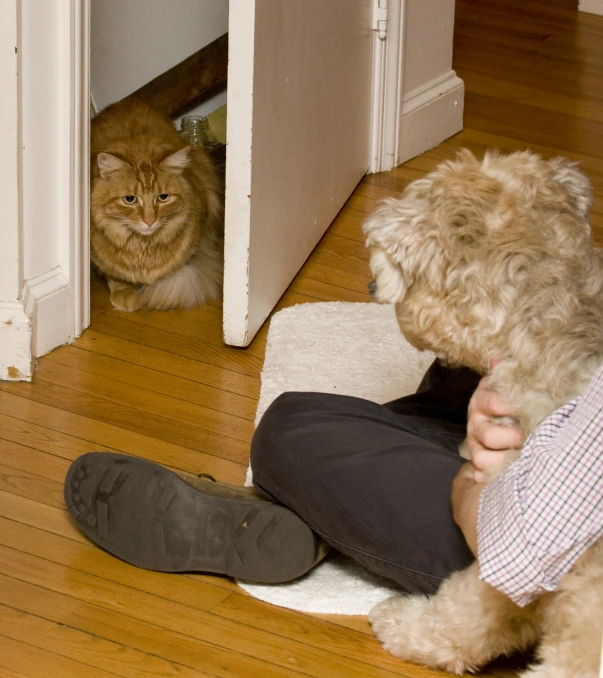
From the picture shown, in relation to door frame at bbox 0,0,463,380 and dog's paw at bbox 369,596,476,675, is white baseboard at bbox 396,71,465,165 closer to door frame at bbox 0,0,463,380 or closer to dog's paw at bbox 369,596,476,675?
door frame at bbox 0,0,463,380

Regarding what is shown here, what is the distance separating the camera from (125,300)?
2830 mm

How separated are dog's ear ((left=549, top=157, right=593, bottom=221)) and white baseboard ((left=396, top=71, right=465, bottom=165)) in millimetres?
2214

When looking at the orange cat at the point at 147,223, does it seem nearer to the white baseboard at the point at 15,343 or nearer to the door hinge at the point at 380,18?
the white baseboard at the point at 15,343

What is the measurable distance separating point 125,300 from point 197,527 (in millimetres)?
1167

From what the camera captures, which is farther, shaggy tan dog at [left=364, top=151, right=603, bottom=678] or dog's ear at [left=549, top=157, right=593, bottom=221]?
dog's ear at [left=549, top=157, right=593, bottom=221]

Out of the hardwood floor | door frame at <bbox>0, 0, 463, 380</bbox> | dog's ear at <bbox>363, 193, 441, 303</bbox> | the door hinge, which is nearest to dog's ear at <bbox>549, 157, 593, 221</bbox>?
dog's ear at <bbox>363, 193, 441, 303</bbox>

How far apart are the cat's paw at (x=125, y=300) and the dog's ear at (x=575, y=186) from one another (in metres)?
1.55

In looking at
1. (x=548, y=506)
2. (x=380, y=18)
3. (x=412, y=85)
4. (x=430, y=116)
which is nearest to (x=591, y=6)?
(x=430, y=116)

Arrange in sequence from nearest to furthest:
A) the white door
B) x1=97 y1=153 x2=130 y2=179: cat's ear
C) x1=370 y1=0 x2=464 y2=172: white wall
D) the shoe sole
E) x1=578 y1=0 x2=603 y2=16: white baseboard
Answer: the shoe sole, the white door, x1=97 y1=153 x2=130 y2=179: cat's ear, x1=370 y1=0 x2=464 y2=172: white wall, x1=578 y1=0 x2=603 y2=16: white baseboard

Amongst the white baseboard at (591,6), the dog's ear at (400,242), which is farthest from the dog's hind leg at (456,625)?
the white baseboard at (591,6)

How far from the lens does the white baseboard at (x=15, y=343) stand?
239cm

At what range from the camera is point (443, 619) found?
1.57m

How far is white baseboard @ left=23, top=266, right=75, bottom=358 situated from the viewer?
8.00 feet

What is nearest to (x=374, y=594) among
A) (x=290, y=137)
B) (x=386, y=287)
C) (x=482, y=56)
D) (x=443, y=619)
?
(x=443, y=619)
